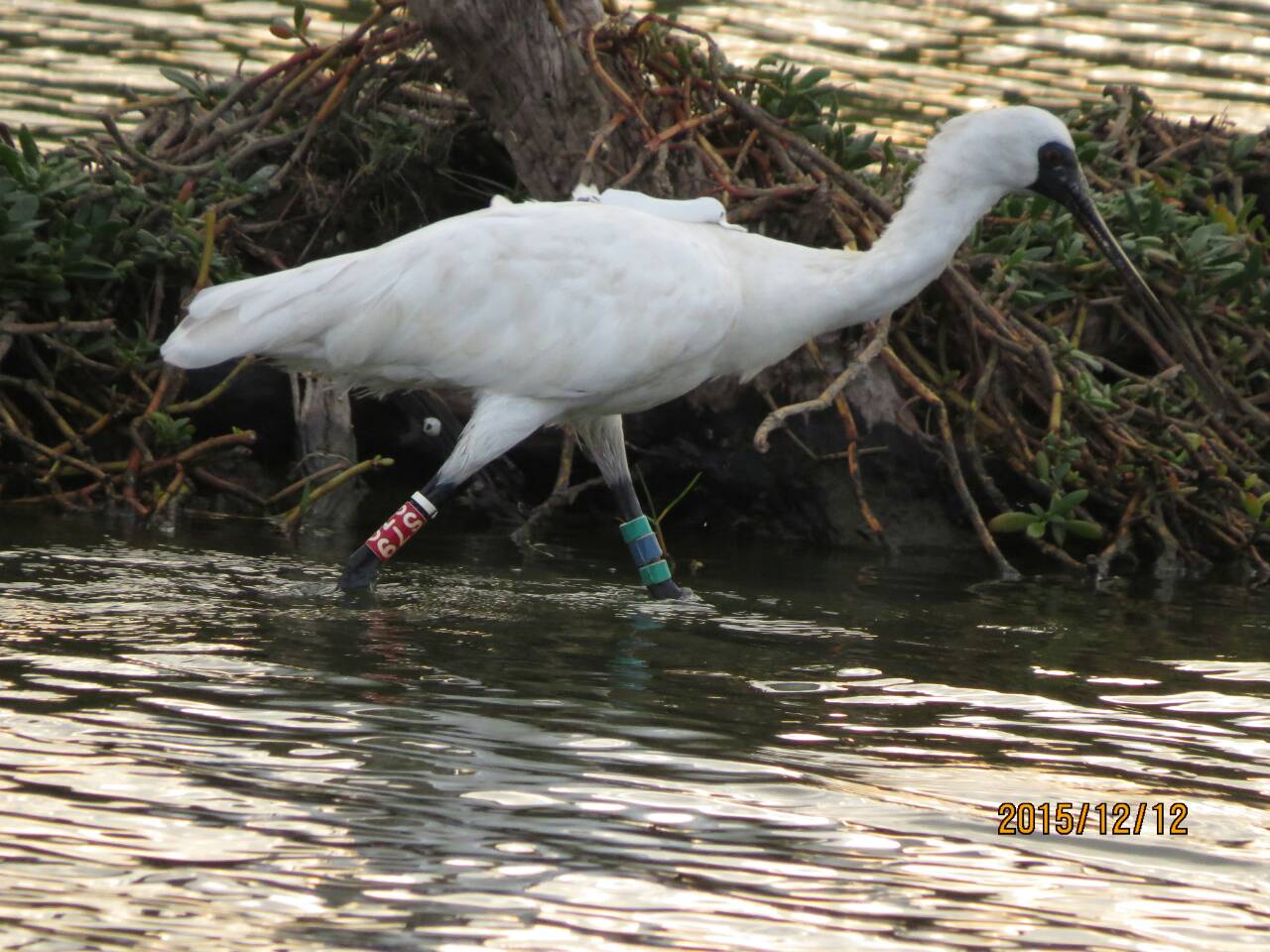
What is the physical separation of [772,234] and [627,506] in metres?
1.58

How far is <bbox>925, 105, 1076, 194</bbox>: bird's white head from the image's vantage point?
21.6 ft

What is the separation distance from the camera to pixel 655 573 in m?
6.97

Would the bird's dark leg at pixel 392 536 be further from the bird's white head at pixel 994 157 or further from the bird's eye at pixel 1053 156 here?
the bird's eye at pixel 1053 156

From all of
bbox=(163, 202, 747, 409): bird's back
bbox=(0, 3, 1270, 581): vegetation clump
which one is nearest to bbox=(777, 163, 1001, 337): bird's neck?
bbox=(163, 202, 747, 409): bird's back

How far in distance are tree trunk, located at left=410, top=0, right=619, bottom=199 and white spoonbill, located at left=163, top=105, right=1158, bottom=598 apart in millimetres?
1311

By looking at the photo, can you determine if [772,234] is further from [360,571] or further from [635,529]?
[360,571]

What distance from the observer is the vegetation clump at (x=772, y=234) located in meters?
7.91

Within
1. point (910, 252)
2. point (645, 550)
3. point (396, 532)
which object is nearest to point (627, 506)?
point (645, 550)

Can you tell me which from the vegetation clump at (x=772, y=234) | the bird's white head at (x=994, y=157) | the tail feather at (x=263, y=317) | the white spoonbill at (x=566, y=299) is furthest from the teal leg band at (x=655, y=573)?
the bird's white head at (x=994, y=157)

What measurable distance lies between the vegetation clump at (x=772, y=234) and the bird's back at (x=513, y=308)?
3.80 ft

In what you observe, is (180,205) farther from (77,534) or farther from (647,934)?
(647,934)

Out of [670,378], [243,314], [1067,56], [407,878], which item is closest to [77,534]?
[243,314]

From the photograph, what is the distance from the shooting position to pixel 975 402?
7953mm

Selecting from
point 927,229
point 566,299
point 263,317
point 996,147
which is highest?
point 996,147
